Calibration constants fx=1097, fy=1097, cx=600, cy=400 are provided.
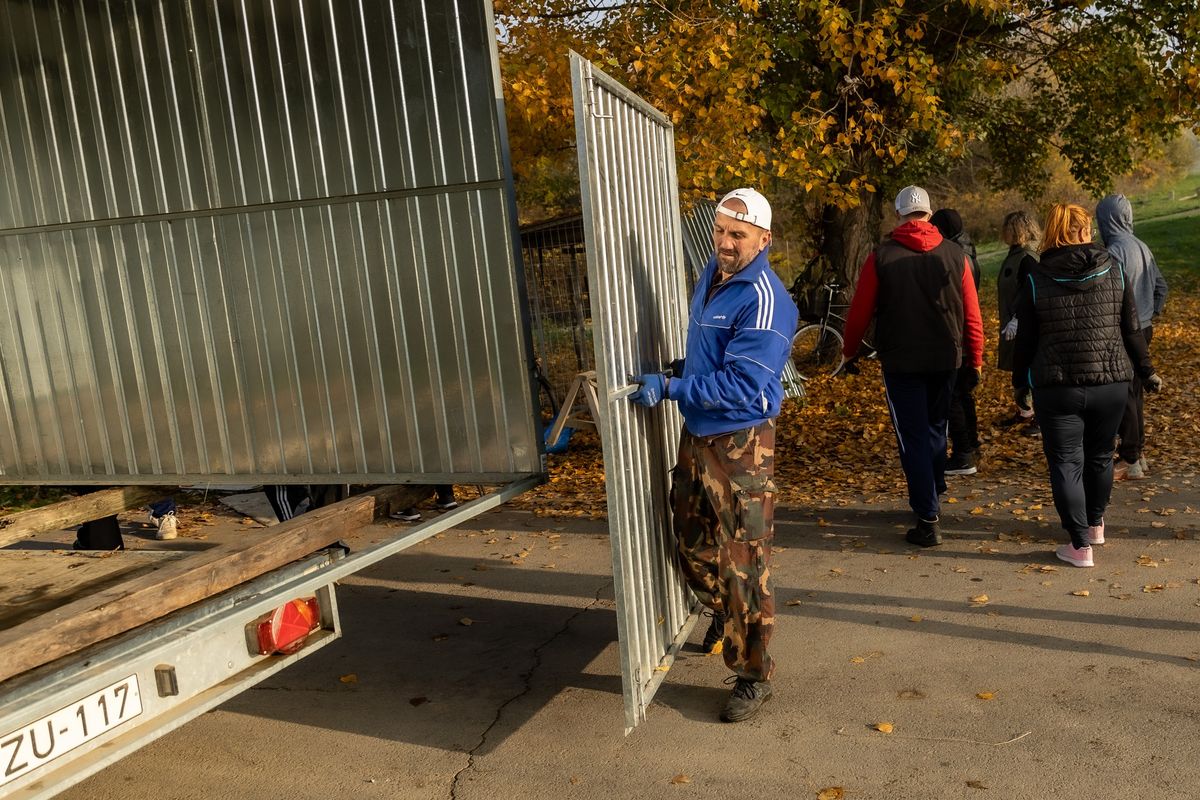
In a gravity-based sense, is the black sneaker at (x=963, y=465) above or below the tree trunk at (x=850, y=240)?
below

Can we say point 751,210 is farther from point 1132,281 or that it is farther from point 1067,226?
point 1132,281

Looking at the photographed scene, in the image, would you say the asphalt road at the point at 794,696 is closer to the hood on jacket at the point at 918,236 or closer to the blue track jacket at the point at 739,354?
the blue track jacket at the point at 739,354

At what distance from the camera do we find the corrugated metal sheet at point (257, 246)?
486cm

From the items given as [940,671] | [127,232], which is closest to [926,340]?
[940,671]

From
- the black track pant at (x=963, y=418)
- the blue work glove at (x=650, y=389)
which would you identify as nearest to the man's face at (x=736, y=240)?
the blue work glove at (x=650, y=389)

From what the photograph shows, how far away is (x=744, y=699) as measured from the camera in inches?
173

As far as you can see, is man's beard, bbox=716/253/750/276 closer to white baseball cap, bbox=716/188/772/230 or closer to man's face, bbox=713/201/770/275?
man's face, bbox=713/201/770/275

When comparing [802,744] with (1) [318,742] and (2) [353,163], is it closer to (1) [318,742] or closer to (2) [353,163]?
(1) [318,742]

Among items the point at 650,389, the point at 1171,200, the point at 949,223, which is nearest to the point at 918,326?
the point at 949,223

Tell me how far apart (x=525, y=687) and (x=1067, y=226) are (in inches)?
143

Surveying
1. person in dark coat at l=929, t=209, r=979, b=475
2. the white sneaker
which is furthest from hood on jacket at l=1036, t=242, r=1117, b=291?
the white sneaker

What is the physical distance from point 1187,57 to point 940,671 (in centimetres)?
808

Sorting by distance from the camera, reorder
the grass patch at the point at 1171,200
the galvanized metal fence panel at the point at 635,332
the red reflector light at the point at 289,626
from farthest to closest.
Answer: the grass patch at the point at 1171,200 → the galvanized metal fence panel at the point at 635,332 → the red reflector light at the point at 289,626

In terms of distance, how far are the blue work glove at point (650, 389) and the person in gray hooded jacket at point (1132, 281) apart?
14.2ft
